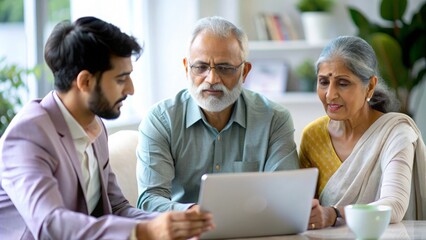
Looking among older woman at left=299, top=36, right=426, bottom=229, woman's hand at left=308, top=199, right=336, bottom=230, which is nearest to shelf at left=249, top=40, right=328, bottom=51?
older woman at left=299, top=36, right=426, bottom=229

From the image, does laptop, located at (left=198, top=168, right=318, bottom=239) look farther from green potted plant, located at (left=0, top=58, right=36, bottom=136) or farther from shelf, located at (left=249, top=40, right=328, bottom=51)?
shelf, located at (left=249, top=40, right=328, bottom=51)

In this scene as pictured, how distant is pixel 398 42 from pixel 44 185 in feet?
13.3

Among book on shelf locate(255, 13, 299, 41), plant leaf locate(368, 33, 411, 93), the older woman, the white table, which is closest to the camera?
the white table

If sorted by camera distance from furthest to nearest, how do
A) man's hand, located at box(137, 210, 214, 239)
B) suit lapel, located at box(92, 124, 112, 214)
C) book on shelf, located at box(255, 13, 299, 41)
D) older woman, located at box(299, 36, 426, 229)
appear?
book on shelf, located at box(255, 13, 299, 41) → older woman, located at box(299, 36, 426, 229) → suit lapel, located at box(92, 124, 112, 214) → man's hand, located at box(137, 210, 214, 239)

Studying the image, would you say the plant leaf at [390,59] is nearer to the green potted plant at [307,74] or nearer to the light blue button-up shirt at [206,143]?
the green potted plant at [307,74]

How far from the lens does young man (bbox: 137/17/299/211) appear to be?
265 cm

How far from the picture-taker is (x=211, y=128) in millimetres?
2752

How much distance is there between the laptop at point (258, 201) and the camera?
1874mm

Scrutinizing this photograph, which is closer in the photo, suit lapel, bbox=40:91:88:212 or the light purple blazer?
the light purple blazer

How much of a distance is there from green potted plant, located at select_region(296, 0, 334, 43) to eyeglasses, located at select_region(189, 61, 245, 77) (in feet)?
10.2

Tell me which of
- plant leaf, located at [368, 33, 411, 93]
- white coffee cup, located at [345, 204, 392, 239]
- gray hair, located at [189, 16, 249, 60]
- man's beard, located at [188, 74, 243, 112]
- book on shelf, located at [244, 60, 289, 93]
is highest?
gray hair, located at [189, 16, 249, 60]

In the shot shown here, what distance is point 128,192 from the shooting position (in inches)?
113

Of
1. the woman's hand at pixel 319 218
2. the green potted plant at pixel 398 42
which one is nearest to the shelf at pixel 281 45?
the green potted plant at pixel 398 42

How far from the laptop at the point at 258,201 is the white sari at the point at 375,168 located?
532 millimetres
